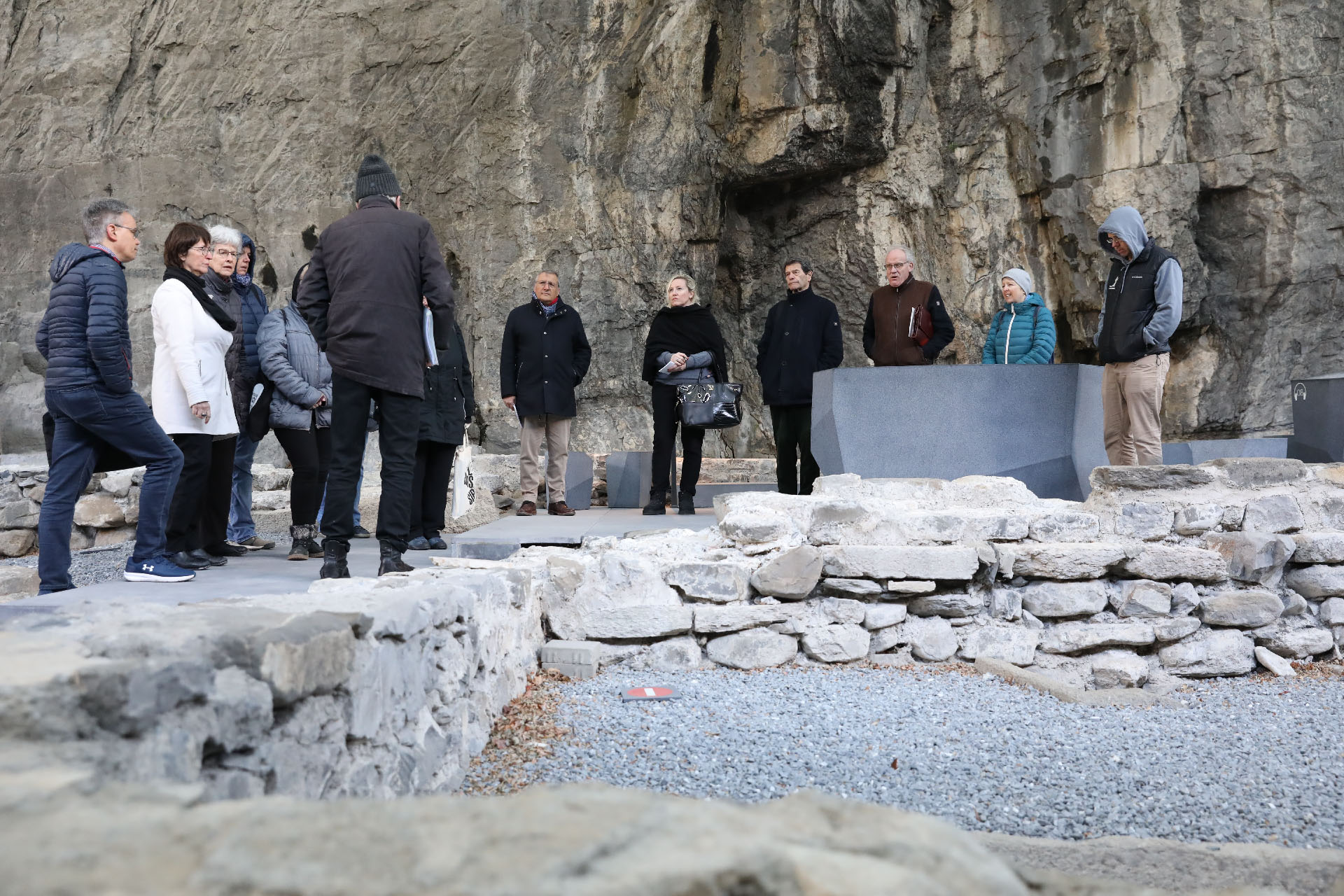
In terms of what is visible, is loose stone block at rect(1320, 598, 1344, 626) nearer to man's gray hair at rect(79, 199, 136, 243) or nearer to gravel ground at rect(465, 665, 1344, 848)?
gravel ground at rect(465, 665, 1344, 848)

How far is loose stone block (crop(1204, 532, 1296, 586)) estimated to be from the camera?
13.6 ft

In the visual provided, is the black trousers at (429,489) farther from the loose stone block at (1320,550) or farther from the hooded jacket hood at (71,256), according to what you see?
the loose stone block at (1320,550)

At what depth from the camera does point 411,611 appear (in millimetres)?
2492

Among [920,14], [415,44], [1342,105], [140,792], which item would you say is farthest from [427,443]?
[1342,105]

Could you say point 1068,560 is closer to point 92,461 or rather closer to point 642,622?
point 642,622

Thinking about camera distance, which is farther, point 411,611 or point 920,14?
point 920,14

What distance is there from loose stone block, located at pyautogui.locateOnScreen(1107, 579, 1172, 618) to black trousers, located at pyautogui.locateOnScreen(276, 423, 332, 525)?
3687 mm

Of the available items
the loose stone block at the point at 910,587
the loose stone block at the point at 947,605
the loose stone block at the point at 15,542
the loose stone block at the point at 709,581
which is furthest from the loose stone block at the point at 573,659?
the loose stone block at the point at 15,542

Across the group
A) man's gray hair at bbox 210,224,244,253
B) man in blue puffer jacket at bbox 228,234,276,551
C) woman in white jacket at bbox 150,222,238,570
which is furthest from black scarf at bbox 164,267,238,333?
man in blue puffer jacket at bbox 228,234,276,551

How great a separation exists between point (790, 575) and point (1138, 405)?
2.39 m

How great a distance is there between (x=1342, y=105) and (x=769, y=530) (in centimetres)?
1032

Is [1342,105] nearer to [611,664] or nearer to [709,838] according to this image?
[611,664]

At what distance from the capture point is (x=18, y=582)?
5492 millimetres

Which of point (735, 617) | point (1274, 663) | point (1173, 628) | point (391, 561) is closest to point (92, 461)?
point (391, 561)
